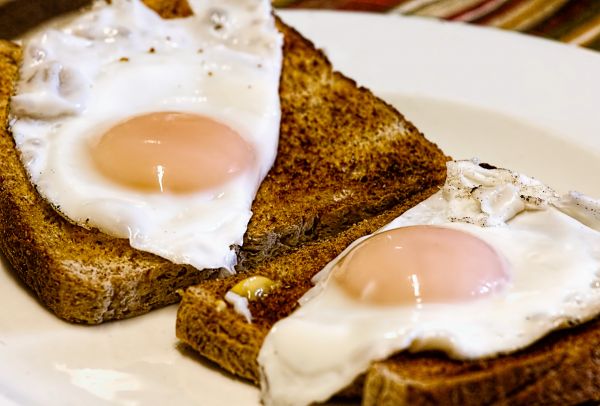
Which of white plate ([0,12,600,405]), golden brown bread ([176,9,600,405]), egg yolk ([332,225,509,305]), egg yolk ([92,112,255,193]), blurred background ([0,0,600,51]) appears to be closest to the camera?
golden brown bread ([176,9,600,405])

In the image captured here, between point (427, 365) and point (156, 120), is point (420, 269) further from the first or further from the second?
point (156, 120)

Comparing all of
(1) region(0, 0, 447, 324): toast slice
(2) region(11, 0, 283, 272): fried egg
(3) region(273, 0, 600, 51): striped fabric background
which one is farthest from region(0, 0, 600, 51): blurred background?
(2) region(11, 0, 283, 272): fried egg

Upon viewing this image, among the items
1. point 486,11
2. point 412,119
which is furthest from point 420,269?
point 486,11

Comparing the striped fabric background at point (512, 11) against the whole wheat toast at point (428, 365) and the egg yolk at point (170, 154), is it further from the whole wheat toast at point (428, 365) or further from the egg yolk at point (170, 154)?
the whole wheat toast at point (428, 365)

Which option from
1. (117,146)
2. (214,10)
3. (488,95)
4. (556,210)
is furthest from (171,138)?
(488,95)

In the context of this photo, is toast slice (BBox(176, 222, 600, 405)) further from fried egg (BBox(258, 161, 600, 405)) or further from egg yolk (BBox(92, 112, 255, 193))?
egg yolk (BBox(92, 112, 255, 193))

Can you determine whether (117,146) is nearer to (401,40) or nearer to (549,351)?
(549,351)

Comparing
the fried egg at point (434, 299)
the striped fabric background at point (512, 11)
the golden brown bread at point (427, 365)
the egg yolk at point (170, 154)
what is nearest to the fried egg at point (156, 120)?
the egg yolk at point (170, 154)
